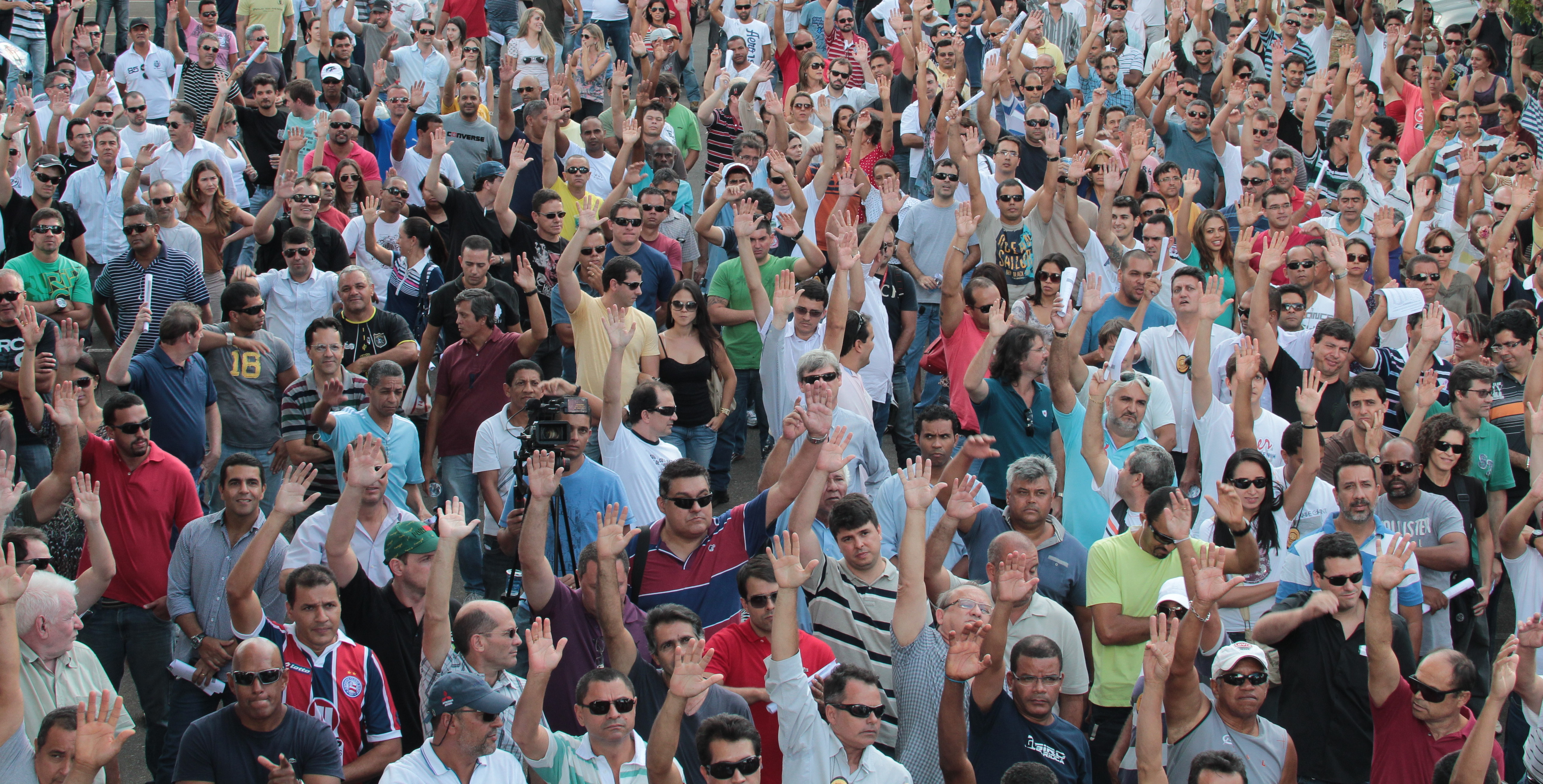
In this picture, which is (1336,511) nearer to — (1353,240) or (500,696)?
(1353,240)

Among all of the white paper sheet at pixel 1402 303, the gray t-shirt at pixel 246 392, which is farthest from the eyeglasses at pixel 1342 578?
the gray t-shirt at pixel 246 392

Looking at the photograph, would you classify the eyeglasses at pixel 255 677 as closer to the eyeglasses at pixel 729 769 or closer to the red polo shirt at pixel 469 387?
the eyeglasses at pixel 729 769

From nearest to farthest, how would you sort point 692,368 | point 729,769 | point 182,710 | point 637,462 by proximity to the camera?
point 729,769 < point 182,710 < point 637,462 < point 692,368

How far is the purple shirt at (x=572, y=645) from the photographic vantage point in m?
5.83

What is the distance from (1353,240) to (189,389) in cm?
722

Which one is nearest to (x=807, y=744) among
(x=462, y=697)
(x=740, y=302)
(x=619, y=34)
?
(x=462, y=697)

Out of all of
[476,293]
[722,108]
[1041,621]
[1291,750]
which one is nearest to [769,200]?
[476,293]

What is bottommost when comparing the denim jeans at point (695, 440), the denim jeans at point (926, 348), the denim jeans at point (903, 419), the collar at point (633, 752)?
the denim jeans at point (903, 419)

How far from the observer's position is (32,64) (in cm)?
1457

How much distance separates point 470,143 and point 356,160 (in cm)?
115

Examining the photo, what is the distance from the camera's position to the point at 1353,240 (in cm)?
986

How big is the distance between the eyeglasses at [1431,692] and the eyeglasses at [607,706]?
2867mm

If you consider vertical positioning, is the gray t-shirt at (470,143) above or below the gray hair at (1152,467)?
below

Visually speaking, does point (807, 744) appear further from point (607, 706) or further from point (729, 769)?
point (607, 706)
